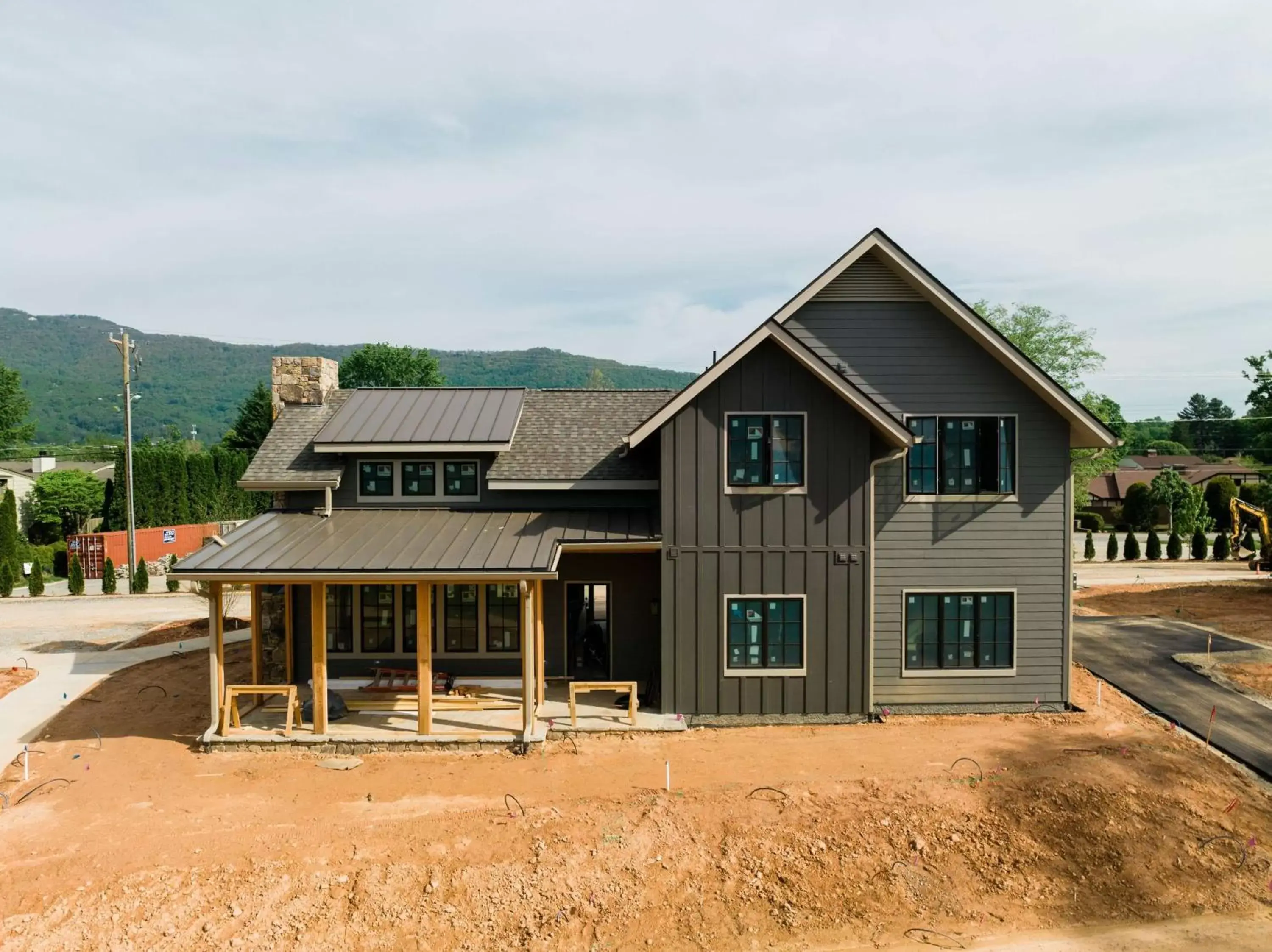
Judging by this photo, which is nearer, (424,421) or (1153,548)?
(424,421)

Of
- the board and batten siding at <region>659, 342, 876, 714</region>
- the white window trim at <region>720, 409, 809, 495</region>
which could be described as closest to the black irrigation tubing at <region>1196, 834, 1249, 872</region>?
the board and batten siding at <region>659, 342, 876, 714</region>

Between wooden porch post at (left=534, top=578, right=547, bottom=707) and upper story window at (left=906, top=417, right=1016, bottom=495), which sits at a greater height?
upper story window at (left=906, top=417, right=1016, bottom=495)

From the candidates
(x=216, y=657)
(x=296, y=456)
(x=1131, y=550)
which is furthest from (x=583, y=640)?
(x=1131, y=550)

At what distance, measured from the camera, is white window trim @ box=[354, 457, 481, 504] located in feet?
51.6

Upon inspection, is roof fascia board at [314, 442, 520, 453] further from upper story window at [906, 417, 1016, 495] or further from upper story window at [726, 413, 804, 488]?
upper story window at [906, 417, 1016, 495]

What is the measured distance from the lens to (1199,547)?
43125 millimetres

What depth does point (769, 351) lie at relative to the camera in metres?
13.3

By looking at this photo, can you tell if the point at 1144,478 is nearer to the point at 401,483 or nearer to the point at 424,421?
the point at 424,421

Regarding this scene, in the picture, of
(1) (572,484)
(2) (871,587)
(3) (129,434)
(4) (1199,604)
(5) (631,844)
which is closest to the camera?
(5) (631,844)

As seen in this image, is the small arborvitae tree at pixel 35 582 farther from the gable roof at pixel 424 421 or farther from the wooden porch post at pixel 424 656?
the wooden porch post at pixel 424 656

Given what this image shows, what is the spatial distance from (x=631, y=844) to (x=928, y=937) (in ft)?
11.4

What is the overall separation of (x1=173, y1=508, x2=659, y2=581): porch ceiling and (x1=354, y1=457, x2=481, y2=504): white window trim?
1.05ft

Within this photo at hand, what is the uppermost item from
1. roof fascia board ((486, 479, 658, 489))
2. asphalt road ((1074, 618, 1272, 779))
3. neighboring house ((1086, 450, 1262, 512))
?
roof fascia board ((486, 479, 658, 489))

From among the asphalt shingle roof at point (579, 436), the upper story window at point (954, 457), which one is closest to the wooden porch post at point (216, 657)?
the asphalt shingle roof at point (579, 436)
